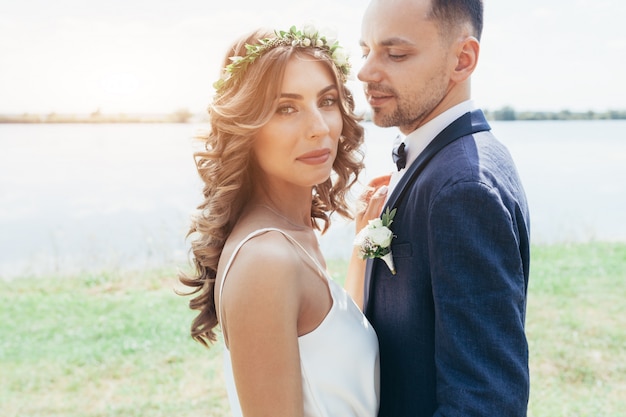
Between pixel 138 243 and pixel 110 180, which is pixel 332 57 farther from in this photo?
pixel 110 180

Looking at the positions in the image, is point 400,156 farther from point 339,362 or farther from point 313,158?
point 339,362

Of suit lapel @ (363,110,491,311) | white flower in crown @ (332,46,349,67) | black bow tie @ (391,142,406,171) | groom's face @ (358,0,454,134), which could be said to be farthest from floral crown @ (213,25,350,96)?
suit lapel @ (363,110,491,311)

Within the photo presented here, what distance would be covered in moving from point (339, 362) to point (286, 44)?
141 cm

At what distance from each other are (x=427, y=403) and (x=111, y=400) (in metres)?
4.19

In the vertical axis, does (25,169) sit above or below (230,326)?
below

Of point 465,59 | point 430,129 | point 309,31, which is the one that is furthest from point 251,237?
point 465,59

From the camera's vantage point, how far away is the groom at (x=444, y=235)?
6.75ft

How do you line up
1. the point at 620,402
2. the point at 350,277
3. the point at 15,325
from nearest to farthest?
the point at 350,277, the point at 620,402, the point at 15,325

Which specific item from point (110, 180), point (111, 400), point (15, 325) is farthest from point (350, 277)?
point (110, 180)

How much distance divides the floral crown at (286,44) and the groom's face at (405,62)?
214 millimetres

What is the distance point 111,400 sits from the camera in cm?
571

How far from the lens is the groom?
2059 millimetres

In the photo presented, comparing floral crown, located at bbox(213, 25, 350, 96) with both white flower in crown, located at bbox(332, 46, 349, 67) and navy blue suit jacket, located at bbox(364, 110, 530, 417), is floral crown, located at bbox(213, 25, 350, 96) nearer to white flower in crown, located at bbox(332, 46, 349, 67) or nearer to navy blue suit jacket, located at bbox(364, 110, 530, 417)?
white flower in crown, located at bbox(332, 46, 349, 67)

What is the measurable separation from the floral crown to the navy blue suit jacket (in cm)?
77
